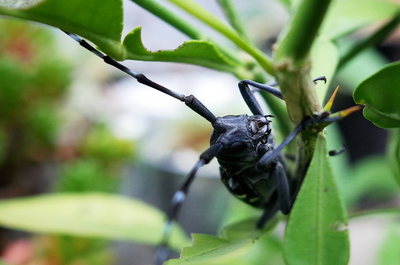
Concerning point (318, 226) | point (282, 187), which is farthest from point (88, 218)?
point (318, 226)

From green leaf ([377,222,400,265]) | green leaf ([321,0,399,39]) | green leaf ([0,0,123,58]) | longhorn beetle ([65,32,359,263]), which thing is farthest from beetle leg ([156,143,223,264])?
green leaf ([377,222,400,265])

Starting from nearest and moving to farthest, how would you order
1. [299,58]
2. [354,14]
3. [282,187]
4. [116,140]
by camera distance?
1. [299,58]
2. [282,187]
3. [354,14]
4. [116,140]

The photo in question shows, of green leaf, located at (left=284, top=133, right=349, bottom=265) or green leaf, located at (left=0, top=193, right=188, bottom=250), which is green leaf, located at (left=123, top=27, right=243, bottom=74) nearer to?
green leaf, located at (left=284, top=133, right=349, bottom=265)

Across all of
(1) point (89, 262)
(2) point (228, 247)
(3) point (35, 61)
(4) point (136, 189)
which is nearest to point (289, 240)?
(2) point (228, 247)

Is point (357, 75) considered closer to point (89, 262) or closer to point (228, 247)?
point (89, 262)

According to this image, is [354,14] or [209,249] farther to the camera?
[354,14]

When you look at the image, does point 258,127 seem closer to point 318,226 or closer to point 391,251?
point 318,226
